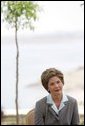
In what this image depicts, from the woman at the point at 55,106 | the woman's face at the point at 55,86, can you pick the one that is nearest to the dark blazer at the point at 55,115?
the woman at the point at 55,106

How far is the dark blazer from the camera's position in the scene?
295cm

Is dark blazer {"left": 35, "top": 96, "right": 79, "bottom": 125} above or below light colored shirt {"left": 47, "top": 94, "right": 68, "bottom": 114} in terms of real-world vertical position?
below

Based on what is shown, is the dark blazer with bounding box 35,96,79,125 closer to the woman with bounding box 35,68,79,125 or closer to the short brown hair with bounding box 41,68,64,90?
the woman with bounding box 35,68,79,125

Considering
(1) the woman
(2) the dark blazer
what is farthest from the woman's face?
(2) the dark blazer

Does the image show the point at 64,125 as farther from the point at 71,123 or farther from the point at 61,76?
the point at 61,76

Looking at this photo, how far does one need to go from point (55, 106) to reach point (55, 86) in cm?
16

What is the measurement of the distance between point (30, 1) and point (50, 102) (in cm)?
530

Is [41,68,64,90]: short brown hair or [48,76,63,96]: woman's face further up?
[41,68,64,90]: short brown hair

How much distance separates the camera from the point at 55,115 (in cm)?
296

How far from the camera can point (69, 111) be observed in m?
2.99

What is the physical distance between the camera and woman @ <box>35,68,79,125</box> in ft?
9.70

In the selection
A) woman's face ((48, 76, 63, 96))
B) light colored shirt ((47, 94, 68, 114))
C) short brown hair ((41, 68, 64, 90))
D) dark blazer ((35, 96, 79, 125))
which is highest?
short brown hair ((41, 68, 64, 90))

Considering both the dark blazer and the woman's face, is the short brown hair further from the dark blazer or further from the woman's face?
the dark blazer

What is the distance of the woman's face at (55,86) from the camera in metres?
2.95
